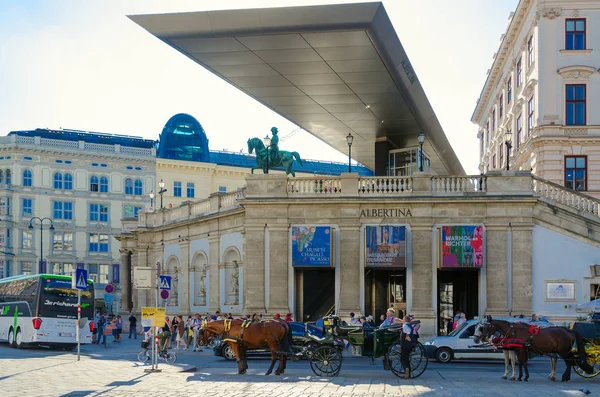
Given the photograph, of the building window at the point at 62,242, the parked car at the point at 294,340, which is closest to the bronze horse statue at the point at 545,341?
the parked car at the point at 294,340

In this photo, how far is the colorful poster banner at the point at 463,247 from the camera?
36656 mm

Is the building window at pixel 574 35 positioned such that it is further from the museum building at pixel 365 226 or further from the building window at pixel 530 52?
the museum building at pixel 365 226

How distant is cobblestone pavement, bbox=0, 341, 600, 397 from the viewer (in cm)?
1902

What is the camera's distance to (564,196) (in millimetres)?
36656

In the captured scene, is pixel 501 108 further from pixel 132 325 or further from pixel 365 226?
pixel 132 325

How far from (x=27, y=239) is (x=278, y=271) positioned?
57962 millimetres

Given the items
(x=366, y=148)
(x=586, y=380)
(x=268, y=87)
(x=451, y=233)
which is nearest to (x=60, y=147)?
(x=366, y=148)

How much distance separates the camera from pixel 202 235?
1788 inches

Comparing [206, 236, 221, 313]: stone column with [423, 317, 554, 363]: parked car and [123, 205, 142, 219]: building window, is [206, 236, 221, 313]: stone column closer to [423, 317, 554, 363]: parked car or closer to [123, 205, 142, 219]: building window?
[423, 317, 554, 363]: parked car

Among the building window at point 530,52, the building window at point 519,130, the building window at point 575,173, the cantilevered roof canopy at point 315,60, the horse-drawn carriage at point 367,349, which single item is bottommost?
the horse-drawn carriage at point 367,349

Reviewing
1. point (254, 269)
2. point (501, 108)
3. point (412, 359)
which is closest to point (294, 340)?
point (412, 359)

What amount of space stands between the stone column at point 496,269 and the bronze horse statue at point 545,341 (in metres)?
14.1

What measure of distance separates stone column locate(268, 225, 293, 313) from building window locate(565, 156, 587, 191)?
19.0 metres

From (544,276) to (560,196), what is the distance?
11.5ft
